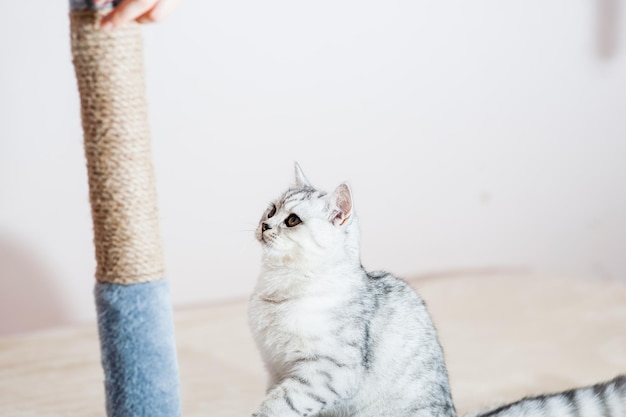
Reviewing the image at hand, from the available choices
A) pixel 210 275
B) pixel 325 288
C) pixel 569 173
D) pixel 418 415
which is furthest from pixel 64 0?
pixel 569 173

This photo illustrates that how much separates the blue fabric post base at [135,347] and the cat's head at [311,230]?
0.69ft

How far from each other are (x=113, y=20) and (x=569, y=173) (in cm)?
213

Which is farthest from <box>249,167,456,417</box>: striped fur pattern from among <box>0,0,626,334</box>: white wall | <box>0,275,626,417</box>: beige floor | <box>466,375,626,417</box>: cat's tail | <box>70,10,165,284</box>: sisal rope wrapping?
<box>0,0,626,334</box>: white wall

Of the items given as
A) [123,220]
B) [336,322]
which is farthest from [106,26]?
[336,322]

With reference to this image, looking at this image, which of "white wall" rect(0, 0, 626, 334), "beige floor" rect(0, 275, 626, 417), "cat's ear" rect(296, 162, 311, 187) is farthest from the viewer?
"white wall" rect(0, 0, 626, 334)

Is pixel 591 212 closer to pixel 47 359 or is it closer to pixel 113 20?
pixel 47 359

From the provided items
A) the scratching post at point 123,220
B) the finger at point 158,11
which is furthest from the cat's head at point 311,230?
the finger at point 158,11

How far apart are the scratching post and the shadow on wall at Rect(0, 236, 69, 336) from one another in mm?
1070

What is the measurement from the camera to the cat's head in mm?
1445

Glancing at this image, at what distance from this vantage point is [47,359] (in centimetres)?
211

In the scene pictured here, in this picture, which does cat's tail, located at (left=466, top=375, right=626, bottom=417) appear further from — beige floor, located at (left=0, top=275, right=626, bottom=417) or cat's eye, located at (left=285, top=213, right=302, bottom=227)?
cat's eye, located at (left=285, top=213, right=302, bottom=227)

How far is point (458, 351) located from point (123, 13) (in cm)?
130

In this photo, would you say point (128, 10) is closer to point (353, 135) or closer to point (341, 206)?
point (341, 206)

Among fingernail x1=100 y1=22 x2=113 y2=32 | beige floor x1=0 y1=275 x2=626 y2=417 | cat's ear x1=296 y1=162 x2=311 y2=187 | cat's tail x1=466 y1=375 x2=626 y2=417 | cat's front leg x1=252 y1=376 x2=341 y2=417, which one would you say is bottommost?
beige floor x1=0 y1=275 x2=626 y2=417
